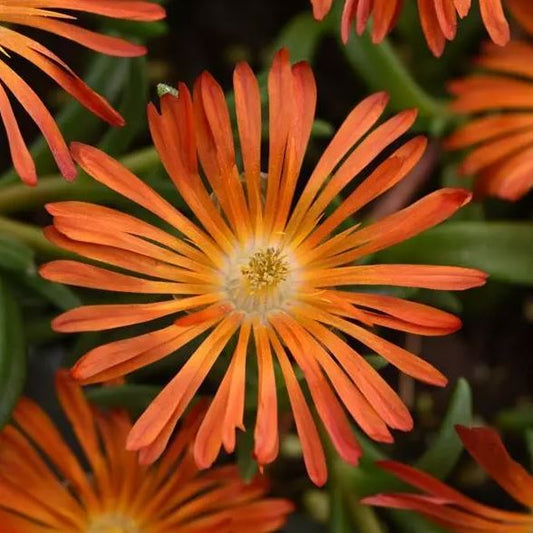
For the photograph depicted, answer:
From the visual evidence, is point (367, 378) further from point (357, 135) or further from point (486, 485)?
point (486, 485)

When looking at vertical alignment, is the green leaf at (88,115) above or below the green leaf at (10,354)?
above

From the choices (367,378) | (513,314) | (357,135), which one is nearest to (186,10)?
(513,314)

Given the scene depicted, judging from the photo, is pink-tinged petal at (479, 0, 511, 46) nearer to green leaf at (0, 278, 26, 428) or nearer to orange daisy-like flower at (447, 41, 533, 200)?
orange daisy-like flower at (447, 41, 533, 200)

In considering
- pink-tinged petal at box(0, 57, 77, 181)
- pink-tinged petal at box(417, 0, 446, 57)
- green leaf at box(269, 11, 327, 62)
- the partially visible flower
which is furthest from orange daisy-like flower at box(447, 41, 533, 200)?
pink-tinged petal at box(0, 57, 77, 181)

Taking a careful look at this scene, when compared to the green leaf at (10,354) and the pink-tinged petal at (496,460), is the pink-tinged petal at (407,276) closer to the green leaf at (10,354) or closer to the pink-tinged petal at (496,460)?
the pink-tinged petal at (496,460)

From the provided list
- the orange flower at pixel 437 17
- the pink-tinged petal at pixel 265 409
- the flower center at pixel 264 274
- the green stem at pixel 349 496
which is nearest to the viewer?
the pink-tinged petal at pixel 265 409

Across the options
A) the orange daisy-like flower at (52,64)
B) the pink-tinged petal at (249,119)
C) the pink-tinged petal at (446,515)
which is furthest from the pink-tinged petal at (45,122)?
the pink-tinged petal at (446,515)
